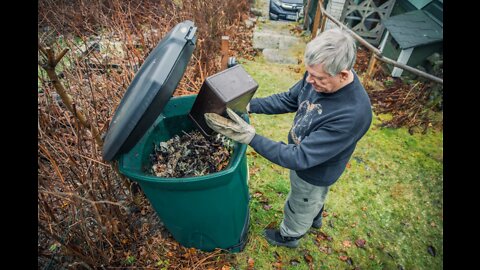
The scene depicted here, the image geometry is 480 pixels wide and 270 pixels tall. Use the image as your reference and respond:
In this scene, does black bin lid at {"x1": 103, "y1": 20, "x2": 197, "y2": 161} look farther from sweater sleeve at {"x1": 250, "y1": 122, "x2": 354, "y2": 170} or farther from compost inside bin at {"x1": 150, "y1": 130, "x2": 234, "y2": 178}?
sweater sleeve at {"x1": 250, "y1": 122, "x2": 354, "y2": 170}

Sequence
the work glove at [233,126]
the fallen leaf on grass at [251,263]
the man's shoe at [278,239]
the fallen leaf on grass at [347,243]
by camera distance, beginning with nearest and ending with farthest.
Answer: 1. the work glove at [233,126]
2. the fallen leaf on grass at [251,263]
3. the man's shoe at [278,239]
4. the fallen leaf on grass at [347,243]

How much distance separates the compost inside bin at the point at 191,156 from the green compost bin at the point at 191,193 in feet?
0.26

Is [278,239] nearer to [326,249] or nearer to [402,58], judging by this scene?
[326,249]

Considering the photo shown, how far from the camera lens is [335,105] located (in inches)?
65.2

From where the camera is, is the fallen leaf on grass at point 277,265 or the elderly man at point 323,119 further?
the fallen leaf on grass at point 277,265

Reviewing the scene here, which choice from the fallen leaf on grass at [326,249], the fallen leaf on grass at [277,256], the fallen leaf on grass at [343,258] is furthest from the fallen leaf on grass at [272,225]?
the fallen leaf on grass at [343,258]

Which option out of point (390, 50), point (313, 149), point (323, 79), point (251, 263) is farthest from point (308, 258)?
point (390, 50)

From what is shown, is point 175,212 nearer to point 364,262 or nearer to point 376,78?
point 364,262

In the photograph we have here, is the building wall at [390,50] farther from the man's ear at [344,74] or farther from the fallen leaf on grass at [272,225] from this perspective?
the man's ear at [344,74]

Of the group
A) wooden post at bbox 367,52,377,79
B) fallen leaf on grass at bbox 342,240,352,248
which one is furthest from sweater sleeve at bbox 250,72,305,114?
wooden post at bbox 367,52,377,79

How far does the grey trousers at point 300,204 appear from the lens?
2131 mm
